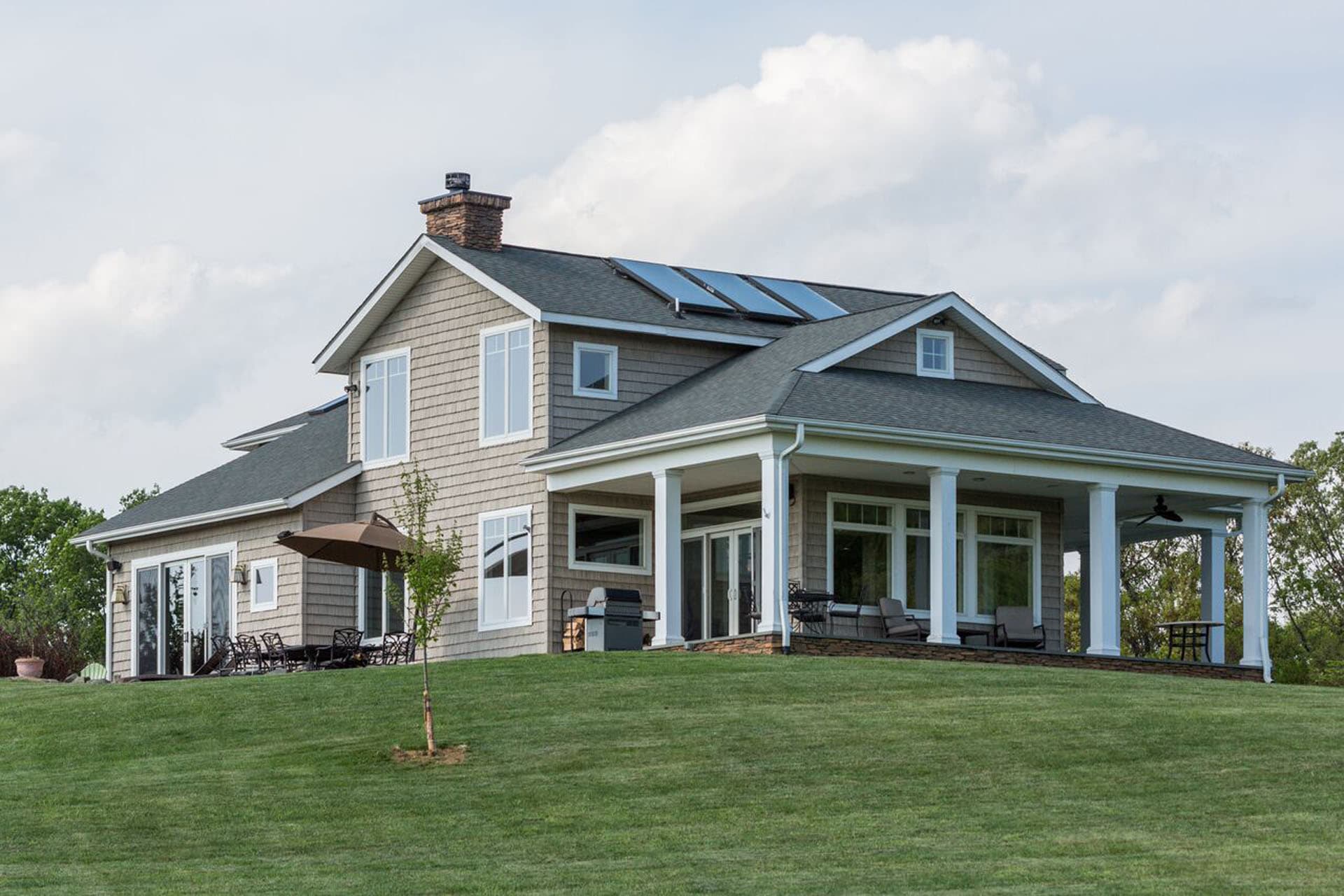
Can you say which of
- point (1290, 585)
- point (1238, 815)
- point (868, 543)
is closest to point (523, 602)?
point (868, 543)

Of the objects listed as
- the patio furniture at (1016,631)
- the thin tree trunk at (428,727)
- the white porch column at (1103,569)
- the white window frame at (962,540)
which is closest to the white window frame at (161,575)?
the white window frame at (962,540)

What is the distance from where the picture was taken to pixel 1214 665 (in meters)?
29.0

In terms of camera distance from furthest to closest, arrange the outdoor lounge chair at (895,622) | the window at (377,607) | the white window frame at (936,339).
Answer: the window at (377,607) → the white window frame at (936,339) → the outdoor lounge chair at (895,622)

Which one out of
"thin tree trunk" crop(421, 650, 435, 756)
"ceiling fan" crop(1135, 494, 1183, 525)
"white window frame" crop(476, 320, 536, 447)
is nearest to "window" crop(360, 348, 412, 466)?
"white window frame" crop(476, 320, 536, 447)

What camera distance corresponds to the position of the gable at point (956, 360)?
30406mm

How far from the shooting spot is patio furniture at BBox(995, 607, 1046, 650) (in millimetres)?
29641

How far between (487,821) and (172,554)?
20190 mm

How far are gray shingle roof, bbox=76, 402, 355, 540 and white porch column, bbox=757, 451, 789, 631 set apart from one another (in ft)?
30.5

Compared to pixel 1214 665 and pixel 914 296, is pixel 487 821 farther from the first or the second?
pixel 914 296

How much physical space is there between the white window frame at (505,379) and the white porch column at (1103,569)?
7882 mm

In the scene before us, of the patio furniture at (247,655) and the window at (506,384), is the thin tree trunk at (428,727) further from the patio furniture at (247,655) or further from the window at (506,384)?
the patio furniture at (247,655)

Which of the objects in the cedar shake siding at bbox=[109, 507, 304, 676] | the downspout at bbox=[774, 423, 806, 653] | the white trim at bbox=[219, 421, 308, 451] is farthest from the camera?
the white trim at bbox=[219, 421, 308, 451]

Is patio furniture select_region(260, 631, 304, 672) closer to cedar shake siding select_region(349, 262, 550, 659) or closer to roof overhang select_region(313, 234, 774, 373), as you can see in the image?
cedar shake siding select_region(349, 262, 550, 659)

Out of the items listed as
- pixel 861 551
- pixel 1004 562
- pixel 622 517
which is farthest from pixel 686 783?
pixel 1004 562
